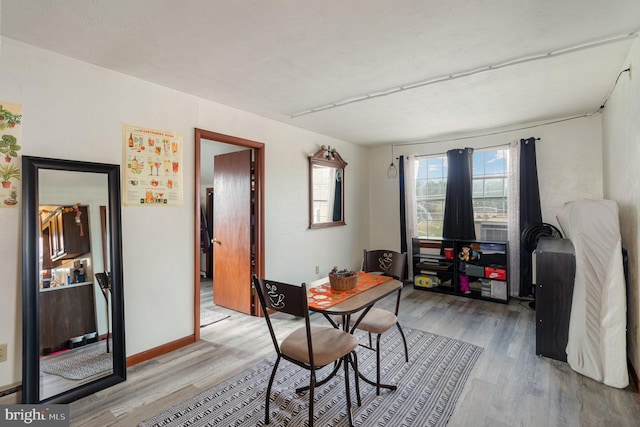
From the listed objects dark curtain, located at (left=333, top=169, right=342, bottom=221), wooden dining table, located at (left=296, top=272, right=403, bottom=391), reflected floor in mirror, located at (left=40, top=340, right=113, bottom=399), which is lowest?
reflected floor in mirror, located at (left=40, top=340, right=113, bottom=399)

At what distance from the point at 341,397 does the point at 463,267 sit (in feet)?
10.5

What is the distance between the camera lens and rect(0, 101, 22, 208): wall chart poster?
1990mm

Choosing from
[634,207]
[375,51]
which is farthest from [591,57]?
[375,51]

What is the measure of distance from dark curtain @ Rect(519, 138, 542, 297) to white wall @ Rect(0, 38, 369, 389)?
309 cm

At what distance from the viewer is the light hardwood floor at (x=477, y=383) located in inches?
77.0

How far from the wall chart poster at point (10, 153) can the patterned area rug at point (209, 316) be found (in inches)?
85.5

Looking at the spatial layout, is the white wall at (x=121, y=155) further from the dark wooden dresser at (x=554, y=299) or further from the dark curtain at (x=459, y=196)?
the dark wooden dresser at (x=554, y=299)

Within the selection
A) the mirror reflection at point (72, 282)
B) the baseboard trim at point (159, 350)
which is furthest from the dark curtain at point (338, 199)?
the mirror reflection at point (72, 282)

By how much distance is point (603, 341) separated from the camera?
2.30 meters

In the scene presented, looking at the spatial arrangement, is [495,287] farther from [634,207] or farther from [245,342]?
[245,342]

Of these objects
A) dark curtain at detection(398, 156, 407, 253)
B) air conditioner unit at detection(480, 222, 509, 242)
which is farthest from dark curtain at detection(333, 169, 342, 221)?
air conditioner unit at detection(480, 222, 509, 242)

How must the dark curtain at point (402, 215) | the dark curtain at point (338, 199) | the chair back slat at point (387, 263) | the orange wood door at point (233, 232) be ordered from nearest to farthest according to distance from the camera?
1. the chair back slat at point (387, 263)
2. the orange wood door at point (233, 232)
3. the dark curtain at point (338, 199)
4. the dark curtain at point (402, 215)

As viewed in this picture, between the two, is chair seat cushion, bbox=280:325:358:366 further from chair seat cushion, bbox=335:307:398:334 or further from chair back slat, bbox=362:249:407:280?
chair back slat, bbox=362:249:407:280

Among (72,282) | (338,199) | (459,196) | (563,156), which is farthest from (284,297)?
(563,156)
